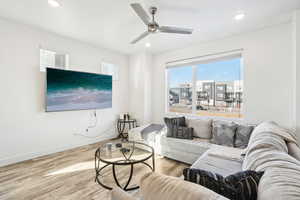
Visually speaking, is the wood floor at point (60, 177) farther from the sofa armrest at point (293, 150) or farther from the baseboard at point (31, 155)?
the sofa armrest at point (293, 150)

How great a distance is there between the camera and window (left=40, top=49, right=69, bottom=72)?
9.85 feet

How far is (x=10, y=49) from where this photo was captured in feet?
8.61

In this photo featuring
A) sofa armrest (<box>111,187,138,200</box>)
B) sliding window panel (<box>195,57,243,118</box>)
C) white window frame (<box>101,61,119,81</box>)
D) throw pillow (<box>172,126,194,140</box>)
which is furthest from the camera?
white window frame (<box>101,61,119,81</box>)

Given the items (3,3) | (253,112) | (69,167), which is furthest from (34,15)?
(253,112)

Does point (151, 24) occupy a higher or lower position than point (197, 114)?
higher

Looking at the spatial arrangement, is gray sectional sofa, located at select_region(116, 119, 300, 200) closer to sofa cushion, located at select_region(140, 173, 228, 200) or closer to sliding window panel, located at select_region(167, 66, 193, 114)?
sofa cushion, located at select_region(140, 173, 228, 200)

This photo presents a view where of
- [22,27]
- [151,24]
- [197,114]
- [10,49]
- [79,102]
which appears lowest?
[197,114]

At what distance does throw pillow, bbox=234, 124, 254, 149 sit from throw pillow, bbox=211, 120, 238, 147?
60 mm

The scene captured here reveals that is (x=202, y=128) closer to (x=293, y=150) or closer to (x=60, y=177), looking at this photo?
(x=293, y=150)

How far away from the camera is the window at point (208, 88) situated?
10.6 feet

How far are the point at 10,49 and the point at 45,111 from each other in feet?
4.08

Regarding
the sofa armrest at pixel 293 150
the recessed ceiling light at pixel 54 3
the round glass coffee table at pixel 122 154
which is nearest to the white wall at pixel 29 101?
the recessed ceiling light at pixel 54 3

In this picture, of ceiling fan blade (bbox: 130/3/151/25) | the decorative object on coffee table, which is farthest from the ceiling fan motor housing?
the decorative object on coffee table

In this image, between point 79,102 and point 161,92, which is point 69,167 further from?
point 161,92
